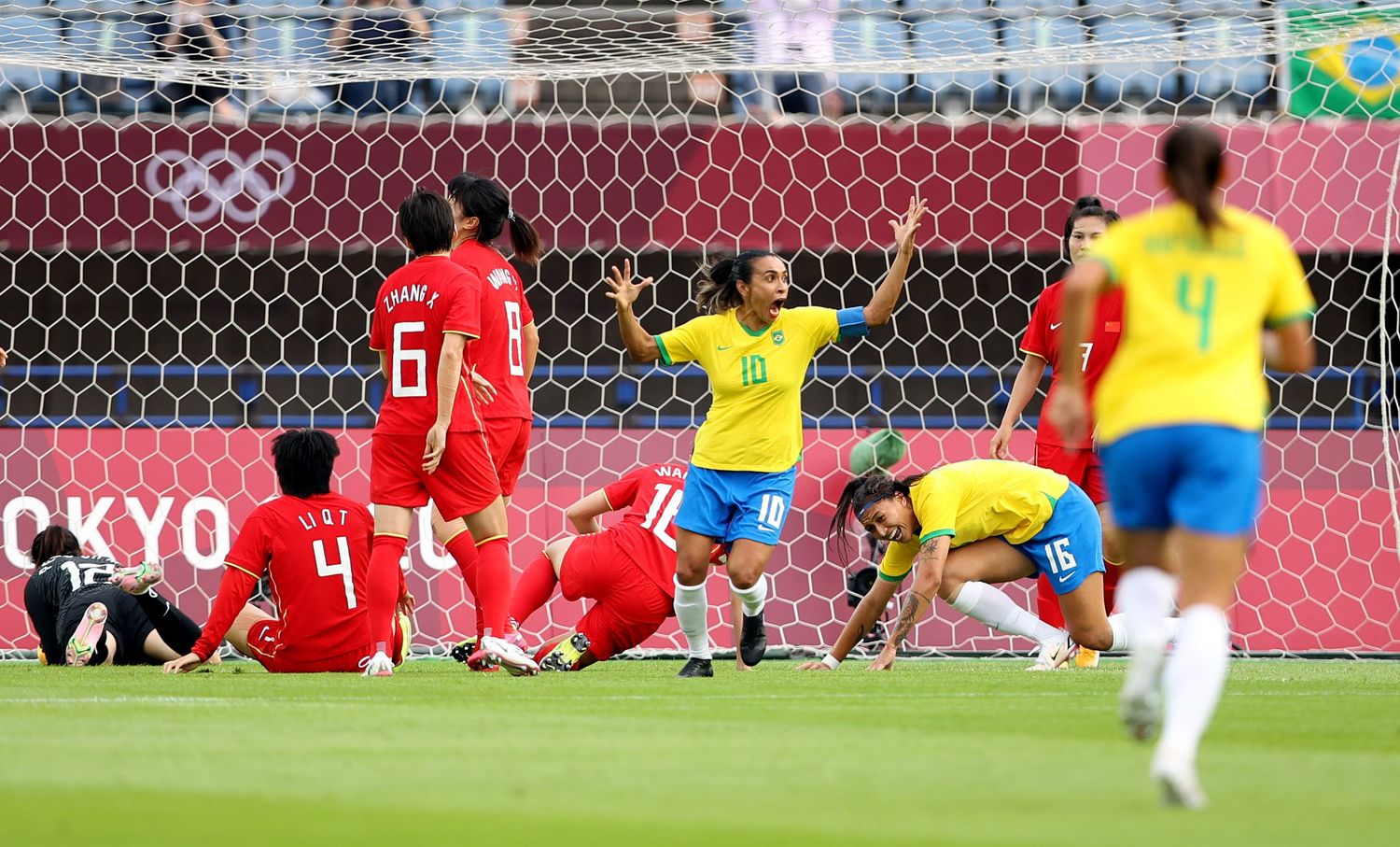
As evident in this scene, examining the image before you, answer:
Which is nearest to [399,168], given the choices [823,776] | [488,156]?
[488,156]

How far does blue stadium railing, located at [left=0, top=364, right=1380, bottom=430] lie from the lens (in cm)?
1137

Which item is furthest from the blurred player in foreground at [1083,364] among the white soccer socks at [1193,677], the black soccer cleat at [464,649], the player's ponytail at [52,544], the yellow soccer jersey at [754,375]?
the white soccer socks at [1193,677]

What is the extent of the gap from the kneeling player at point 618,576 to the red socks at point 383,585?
901 millimetres

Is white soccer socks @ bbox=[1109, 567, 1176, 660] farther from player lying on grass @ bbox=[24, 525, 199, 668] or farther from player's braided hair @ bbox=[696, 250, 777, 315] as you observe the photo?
player lying on grass @ bbox=[24, 525, 199, 668]

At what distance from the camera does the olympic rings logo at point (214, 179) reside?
1084cm

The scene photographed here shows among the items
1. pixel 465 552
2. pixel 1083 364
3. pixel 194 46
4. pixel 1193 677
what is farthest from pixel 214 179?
pixel 1193 677

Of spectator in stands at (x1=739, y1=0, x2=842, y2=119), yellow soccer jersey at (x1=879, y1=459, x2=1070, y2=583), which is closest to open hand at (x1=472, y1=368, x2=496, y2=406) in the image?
yellow soccer jersey at (x1=879, y1=459, x2=1070, y2=583)

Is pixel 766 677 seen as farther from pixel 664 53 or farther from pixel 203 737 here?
pixel 664 53

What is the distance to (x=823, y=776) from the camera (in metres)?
3.39

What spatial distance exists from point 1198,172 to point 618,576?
469 centimetres

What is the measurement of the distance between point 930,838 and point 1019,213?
9.12 meters

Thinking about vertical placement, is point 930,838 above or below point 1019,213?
below

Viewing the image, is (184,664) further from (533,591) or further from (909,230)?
(909,230)

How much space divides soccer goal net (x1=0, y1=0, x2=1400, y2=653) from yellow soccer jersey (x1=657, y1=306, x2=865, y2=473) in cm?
235
